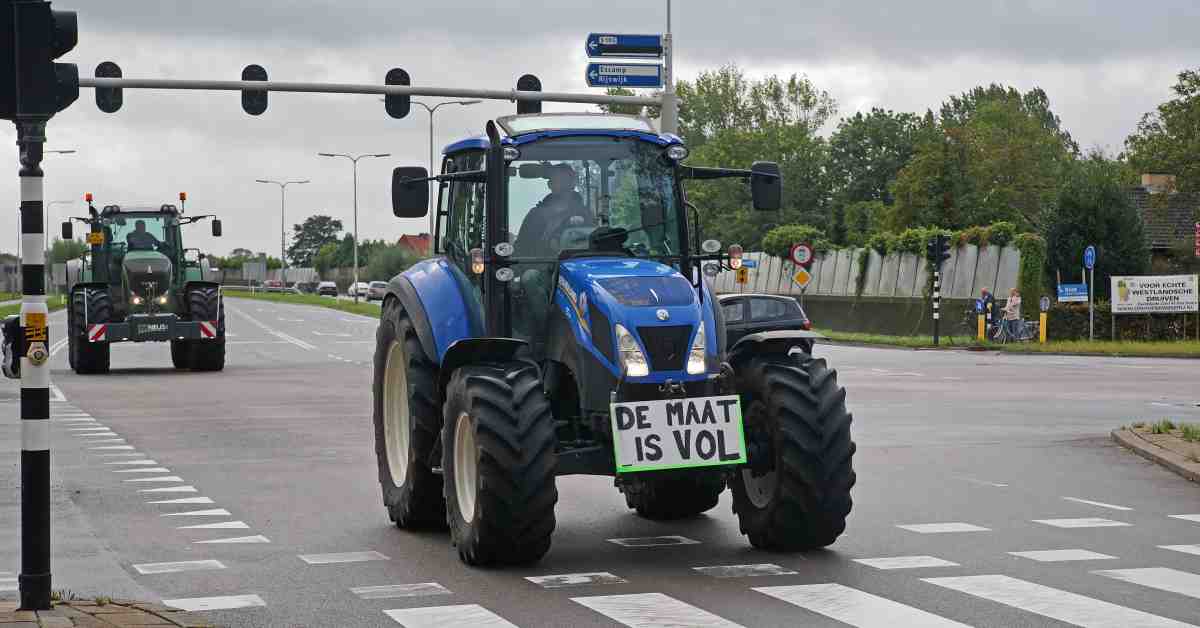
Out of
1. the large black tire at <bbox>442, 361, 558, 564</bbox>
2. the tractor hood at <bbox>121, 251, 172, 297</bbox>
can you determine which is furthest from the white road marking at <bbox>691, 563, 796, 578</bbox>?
the tractor hood at <bbox>121, 251, 172, 297</bbox>

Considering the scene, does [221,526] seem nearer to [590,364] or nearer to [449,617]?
[590,364]

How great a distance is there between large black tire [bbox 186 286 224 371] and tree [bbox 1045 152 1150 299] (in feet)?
87.4

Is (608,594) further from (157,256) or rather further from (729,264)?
(157,256)

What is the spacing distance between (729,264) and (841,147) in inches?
3941

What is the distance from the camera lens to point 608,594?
853 cm

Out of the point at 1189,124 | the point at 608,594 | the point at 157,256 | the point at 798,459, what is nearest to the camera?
the point at 608,594

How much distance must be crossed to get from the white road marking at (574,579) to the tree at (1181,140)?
57859mm

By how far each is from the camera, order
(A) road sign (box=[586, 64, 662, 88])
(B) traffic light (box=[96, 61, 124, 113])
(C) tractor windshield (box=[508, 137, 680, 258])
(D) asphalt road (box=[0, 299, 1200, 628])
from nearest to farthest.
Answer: (D) asphalt road (box=[0, 299, 1200, 628]) → (C) tractor windshield (box=[508, 137, 680, 258]) → (B) traffic light (box=[96, 61, 124, 113]) → (A) road sign (box=[586, 64, 662, 88])

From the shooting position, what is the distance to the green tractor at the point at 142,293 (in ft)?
105

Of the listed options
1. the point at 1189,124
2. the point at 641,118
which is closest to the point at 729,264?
the point at 641,118

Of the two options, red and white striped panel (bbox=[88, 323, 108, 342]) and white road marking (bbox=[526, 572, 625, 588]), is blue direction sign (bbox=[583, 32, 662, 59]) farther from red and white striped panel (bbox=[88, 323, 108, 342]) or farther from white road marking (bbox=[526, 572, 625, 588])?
white road marking (bbox=[526, 572, 625, 588])

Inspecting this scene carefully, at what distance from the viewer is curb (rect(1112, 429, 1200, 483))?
46.1 ft

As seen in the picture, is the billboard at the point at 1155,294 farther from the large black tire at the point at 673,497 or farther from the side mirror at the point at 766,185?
the side mirror at the point at 766,185

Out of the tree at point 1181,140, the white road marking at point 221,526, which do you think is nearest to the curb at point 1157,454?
the white road marking at point 221,526
